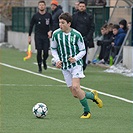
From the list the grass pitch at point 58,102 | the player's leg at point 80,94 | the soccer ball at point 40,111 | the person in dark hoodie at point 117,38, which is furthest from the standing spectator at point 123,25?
the soccer ball at point 40,111

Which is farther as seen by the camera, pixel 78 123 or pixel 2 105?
pixel 2 105

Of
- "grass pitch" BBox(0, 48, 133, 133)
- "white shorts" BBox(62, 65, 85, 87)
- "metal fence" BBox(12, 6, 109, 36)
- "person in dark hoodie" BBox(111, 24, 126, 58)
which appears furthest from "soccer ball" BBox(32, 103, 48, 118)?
"metal fence" BBox(12, 6, 109, 36)

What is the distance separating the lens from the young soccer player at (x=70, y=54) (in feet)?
41.0

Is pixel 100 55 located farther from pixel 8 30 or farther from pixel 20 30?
pixel 8 30

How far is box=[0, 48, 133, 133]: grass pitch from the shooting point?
1114 cm

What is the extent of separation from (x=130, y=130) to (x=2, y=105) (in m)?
3.66

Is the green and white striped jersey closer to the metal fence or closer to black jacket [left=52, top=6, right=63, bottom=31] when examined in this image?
→ black jacket [left=52, top=6, right=63, bottom=31]

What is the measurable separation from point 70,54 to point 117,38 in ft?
39.9

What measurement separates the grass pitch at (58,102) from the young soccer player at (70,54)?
49 centimetres

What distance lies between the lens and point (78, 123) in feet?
38.1

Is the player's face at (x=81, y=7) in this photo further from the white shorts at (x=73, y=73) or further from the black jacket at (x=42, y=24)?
the white shorts at (x=73, y=73)

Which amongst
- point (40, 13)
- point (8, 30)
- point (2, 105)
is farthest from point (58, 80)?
point (8, 30)

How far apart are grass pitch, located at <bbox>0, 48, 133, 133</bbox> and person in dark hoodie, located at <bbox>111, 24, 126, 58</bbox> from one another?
0.82m

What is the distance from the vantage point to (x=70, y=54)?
1264 cm
